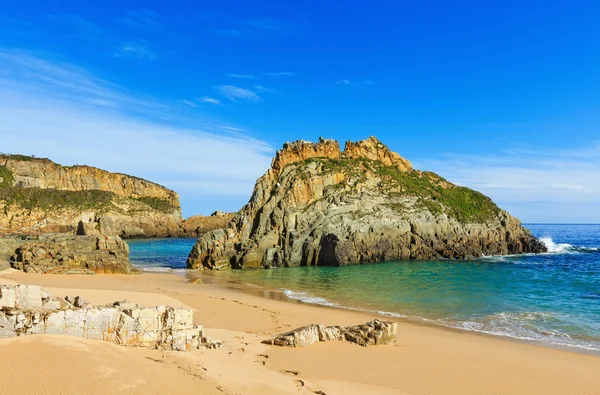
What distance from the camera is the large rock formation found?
41.0 metres

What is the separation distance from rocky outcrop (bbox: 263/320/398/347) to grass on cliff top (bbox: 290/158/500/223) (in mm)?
35580

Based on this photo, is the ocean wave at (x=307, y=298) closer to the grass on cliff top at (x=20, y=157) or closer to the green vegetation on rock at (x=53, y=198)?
the green vegetation on rock at (x=53, y=198)

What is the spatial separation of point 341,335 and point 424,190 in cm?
4437

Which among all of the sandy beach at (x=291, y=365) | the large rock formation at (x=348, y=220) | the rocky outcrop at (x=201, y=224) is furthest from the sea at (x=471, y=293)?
the rocky outcrop at (x=201, y=224)

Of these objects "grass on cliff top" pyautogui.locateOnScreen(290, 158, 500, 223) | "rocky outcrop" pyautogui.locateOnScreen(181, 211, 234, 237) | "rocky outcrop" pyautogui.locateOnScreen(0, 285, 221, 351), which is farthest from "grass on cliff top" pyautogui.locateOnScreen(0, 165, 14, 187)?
"rocky outcrop" pyautogui.locateOnScreen(0, 285, 221, 351)

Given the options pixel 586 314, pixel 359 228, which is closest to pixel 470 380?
pixel 586 314

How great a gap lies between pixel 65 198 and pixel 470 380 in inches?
4228

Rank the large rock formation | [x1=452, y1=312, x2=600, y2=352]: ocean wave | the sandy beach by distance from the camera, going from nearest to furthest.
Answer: the sandy beach → [x1=452, y1=312, x2=600, y2=352]: ocean wave → the large rock formation

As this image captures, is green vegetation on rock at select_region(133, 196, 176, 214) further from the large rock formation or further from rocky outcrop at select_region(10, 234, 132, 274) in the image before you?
rocky outcrop at select_region(10, 234, 132, 274)

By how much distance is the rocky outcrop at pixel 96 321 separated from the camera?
7008mm

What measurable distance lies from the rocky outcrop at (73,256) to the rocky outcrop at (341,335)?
2313 centimetres

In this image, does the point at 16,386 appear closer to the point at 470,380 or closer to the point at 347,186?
the point at 470,380

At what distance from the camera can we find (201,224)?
111 metres

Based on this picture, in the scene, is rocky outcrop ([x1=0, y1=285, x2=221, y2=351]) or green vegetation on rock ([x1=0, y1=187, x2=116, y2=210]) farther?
green vegetation on rock ([x1=0, y1=187, x2=116, y2=210])
